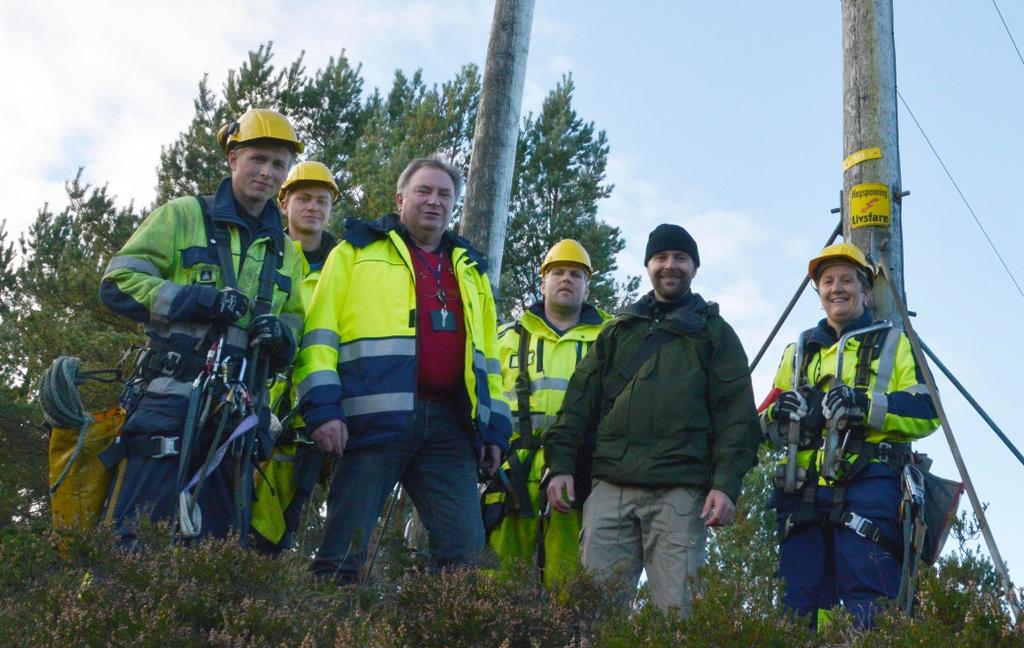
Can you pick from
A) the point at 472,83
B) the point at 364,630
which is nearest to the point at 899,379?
the point at 364,630

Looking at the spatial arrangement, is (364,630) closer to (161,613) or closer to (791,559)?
(161,613)

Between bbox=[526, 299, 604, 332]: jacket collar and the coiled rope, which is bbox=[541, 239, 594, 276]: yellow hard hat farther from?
the coiled rope

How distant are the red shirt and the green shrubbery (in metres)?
1.18

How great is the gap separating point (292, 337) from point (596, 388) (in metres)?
1.67

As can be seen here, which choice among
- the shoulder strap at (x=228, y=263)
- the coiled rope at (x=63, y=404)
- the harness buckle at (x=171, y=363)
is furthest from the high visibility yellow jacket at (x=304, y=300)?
the coiled rope at (x=63, y=404)

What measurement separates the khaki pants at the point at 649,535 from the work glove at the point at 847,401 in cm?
82

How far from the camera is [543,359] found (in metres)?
6.77

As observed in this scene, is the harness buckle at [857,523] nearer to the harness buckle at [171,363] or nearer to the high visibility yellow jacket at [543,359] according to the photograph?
the high visibility yellow jacket at [543,359]

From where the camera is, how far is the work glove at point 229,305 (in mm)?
4793

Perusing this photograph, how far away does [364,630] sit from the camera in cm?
353

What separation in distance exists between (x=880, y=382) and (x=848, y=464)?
465mm

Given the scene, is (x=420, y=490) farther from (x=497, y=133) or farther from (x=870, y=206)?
(x=497, y=133)

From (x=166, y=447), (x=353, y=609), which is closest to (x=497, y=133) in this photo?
(x=166, y=447)

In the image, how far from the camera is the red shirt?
532 centimetres
